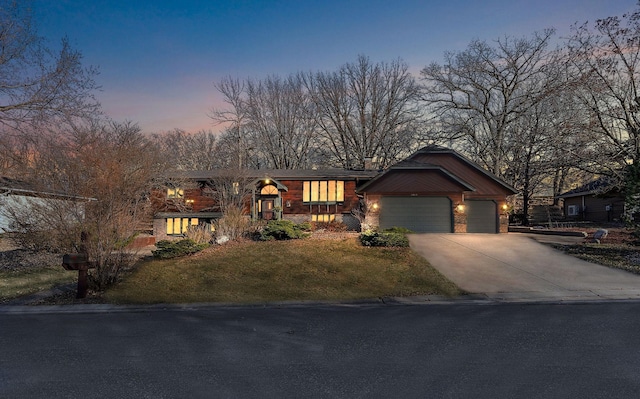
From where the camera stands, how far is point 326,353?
5453 millimetres

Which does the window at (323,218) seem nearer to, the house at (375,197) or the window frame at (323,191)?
the house at (375,197)

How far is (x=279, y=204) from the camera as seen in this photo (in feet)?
96.9

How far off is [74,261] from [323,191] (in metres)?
22.2

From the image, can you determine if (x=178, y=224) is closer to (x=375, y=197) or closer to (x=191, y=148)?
(x=375, y=197)

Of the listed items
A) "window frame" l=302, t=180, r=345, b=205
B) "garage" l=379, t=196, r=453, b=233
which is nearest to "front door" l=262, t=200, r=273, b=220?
"window frame" l=302, t=180, r=345, b=205

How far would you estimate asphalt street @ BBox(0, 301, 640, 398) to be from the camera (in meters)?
4.27

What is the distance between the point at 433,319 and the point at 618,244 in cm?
1444

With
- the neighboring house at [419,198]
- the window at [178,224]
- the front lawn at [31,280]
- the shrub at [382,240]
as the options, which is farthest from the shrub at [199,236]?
the window at [178,224]

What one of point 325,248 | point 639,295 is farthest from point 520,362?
point 325,248

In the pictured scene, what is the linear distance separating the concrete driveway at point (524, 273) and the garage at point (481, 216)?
7.08 m

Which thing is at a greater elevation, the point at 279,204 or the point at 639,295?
the point at 279,204

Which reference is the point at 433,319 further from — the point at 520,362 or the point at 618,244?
the point at 618,244

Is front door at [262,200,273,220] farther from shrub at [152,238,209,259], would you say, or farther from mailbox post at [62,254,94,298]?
mailbox post at [62,254,94,298]

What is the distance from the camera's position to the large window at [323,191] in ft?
100
